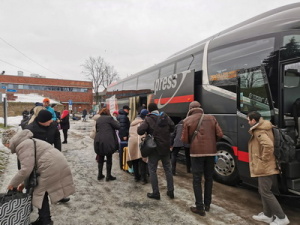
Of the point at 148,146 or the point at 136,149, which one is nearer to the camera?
the point at 148,146

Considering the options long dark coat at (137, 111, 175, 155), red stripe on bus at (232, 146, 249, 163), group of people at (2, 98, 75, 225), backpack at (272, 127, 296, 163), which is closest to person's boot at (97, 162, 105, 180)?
long dark coat at (137, 111, 175, 155)

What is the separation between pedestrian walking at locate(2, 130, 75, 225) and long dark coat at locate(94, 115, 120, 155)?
184 cm

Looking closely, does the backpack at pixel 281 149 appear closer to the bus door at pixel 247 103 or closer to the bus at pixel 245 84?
the bus at pixel 245 84

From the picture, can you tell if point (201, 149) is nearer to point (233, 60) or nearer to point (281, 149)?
point (281, 149)

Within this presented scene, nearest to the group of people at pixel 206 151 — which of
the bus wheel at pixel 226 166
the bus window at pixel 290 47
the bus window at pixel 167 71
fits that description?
the bus wheel at pixel 226 166

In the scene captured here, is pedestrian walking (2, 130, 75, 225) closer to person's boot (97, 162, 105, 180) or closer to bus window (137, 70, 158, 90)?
person's boot (97, 162, 105, 180)

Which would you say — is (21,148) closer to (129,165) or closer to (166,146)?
(166,146)

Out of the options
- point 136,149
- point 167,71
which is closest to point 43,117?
point 136,149

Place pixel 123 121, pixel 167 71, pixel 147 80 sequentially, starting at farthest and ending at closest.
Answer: pixel 147 80, pixel 167 71, pixel 123 121

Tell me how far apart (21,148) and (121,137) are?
3.57 m

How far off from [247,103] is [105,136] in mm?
3082

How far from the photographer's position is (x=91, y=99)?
52406 mm

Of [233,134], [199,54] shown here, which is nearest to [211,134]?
[233,134]

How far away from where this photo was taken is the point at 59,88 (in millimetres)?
50594
